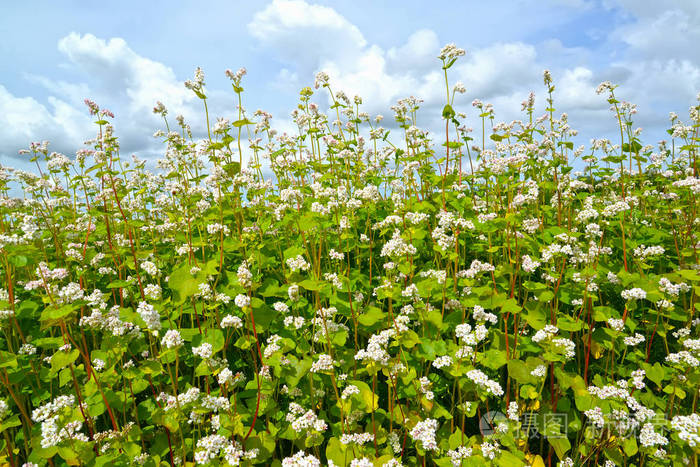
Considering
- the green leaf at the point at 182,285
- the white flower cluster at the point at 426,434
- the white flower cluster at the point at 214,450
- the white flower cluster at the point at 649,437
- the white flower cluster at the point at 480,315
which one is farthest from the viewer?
the white flower cluster at the point at 480,315

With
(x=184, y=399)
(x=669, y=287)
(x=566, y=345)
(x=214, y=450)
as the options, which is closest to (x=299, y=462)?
(x=214, y=450)

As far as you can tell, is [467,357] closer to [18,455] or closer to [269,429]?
[269,429]

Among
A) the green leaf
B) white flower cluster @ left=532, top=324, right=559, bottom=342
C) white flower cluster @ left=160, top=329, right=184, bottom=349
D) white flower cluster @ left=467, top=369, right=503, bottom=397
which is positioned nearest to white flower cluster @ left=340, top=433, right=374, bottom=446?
white flower cluster @ left=467, top=369, right=503, bottom=397

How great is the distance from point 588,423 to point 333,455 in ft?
8.65

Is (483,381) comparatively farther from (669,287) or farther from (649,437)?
(669,287)

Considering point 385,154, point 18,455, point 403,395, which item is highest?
point 385,154

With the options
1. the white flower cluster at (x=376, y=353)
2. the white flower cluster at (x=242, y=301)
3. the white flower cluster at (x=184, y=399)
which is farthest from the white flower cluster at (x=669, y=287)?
the white flower cluster at (x=184, y=399)

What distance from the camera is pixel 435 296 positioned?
13.4ft

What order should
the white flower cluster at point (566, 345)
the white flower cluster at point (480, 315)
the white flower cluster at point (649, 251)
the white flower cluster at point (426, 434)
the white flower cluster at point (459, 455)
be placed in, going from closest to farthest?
1. the white flower cluster at point (426, 434)
2. the white flower cluster at point (459, 455)
3. the white flower cluster at point (566, 345)
4. the white flower cluster at point (480, 315)
5. the white flower cluster at point (649, 251)

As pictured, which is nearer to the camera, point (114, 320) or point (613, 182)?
point (114, 320)

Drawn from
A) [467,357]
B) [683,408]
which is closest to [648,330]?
[683,408]

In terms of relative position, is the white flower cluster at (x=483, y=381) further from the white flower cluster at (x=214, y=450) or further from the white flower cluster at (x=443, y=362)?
the white flower cluster at (x=214, y=450)

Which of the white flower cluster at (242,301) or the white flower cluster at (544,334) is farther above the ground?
the white flower cluster at (242,301)

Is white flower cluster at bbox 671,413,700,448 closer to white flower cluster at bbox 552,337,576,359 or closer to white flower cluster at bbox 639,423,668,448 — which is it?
white flower cluster at bbox 639,423,668,448
